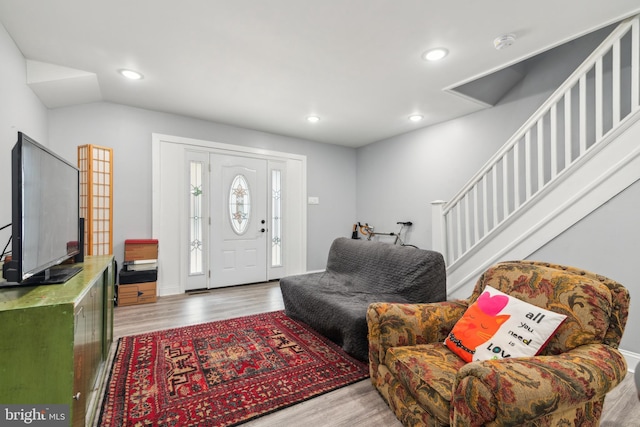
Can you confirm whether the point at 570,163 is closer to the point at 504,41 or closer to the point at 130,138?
the point at 504,41

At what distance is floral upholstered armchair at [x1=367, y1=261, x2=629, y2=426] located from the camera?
3.24 ft

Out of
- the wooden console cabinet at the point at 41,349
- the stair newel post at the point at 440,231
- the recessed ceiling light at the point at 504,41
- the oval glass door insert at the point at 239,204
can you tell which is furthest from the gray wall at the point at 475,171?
the wooden console cabinet at the point at 41,349

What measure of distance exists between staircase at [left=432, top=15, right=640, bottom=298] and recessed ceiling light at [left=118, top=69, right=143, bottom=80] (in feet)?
11.3

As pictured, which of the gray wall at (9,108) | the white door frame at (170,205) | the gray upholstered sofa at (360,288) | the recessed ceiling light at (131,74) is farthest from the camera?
the white door frame at (170,205)

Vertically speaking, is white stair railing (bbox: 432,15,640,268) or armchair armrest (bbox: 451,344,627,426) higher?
white stair railing (bbox: 432,15,640,268)

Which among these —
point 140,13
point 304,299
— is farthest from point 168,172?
point 304,299

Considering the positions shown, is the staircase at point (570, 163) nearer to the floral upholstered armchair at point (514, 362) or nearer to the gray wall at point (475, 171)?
the gray wall at point (475, 171)

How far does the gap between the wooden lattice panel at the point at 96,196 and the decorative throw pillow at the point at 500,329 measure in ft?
11.8

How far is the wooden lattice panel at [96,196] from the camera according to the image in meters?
3.14

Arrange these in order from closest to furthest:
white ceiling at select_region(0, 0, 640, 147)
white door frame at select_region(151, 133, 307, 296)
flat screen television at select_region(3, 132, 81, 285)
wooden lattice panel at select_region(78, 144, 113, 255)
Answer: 1. flat screen television at select_region(3, 132, 81, 285)
2. white ceiling at select_region(0, 0, 640, 147)
3. wooden lattice panel at select_region(78, 144, 113, 255)
4. white door frame at select_region(151, 133, 307, 296)

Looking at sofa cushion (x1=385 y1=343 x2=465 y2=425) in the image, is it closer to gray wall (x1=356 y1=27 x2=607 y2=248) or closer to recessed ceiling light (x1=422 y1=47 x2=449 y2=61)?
recessed ceiling light (x1=422 y1=47 x2=449 y2=61)

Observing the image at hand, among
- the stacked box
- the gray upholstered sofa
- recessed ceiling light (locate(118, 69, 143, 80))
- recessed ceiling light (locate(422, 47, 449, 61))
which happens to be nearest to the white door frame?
the stacked box

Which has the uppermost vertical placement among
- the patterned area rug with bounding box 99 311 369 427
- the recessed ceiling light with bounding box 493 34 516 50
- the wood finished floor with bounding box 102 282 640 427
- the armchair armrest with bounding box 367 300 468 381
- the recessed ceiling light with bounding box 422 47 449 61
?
the recessed ceiling light with bounding box 422 47 449 61

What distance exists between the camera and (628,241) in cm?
207
